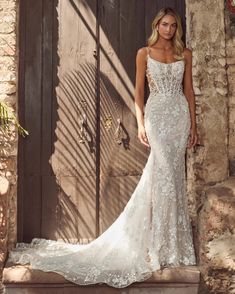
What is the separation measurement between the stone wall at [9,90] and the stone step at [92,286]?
618 mm

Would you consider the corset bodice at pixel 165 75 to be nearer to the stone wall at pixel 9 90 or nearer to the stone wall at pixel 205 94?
the stone wall at pixel 205 94

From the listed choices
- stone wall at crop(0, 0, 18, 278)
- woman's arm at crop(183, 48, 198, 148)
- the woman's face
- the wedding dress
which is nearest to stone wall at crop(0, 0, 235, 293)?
stone wall at crop(0, 0, 18, 278)

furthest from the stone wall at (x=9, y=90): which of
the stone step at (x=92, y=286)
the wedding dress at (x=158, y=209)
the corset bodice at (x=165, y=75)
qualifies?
the corset bodice at (x=165, y=75)

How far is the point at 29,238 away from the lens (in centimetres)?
456

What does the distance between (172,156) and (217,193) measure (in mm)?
460

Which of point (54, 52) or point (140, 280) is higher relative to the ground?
point (54, 52)

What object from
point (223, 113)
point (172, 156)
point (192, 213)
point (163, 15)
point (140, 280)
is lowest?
point (140, 280)

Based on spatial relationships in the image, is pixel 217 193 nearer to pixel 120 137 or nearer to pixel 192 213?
pixel 192 213

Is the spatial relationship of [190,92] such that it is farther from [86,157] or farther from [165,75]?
[86,157]

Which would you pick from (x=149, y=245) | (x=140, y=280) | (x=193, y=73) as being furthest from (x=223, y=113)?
(x=140, y=280)

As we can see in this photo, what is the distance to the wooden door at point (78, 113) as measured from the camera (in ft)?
15.1

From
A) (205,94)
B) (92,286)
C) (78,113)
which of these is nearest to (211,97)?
(205,94)

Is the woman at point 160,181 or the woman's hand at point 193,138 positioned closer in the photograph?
the woman at point 160,181

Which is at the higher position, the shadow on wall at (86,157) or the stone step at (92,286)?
the shadow on wall at (86,157)
